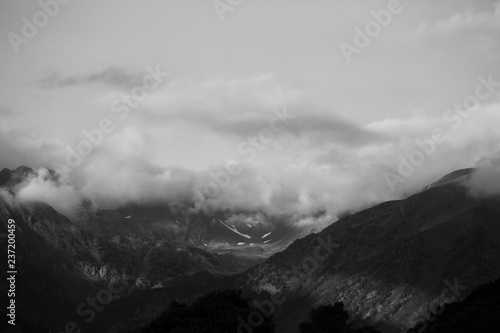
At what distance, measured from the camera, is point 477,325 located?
19125cm

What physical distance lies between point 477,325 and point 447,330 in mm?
8392

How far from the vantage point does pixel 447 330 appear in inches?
7672
